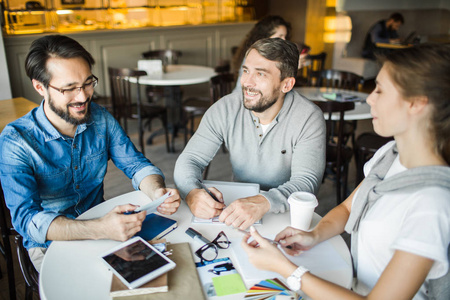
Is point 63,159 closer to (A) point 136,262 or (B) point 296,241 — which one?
(A) point 136,262

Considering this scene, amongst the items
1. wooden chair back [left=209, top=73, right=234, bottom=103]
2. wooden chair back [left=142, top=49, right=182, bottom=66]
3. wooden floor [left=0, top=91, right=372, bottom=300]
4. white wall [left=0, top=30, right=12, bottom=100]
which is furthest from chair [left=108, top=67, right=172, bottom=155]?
wooden chair back [left=142, top=49, right=182, bottom=66]

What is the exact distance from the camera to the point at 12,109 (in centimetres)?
279

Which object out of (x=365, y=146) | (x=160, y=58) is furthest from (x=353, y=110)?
(x=160, y=58)

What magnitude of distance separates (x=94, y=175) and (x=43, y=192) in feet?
0.75

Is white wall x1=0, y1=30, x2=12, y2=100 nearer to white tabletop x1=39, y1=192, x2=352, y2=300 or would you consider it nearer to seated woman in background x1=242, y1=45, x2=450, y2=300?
white tabletop x1=39, y1=192, x2=352, y2=300

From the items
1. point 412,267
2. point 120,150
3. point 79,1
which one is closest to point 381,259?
point 412,267

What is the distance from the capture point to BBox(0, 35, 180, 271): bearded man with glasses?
1.30m

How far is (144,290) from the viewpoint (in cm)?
100

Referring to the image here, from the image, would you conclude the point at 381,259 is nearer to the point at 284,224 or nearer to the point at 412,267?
the point at 412,267

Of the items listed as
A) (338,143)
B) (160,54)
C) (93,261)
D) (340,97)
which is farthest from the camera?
(160,54)

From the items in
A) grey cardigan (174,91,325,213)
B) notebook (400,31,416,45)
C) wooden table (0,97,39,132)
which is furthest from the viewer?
notebook (400,31,416,45)

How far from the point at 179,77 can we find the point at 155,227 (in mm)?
3029

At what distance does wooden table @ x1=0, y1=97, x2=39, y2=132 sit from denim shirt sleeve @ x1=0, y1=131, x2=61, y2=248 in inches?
42.1

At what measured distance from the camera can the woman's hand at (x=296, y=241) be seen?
121 cm
